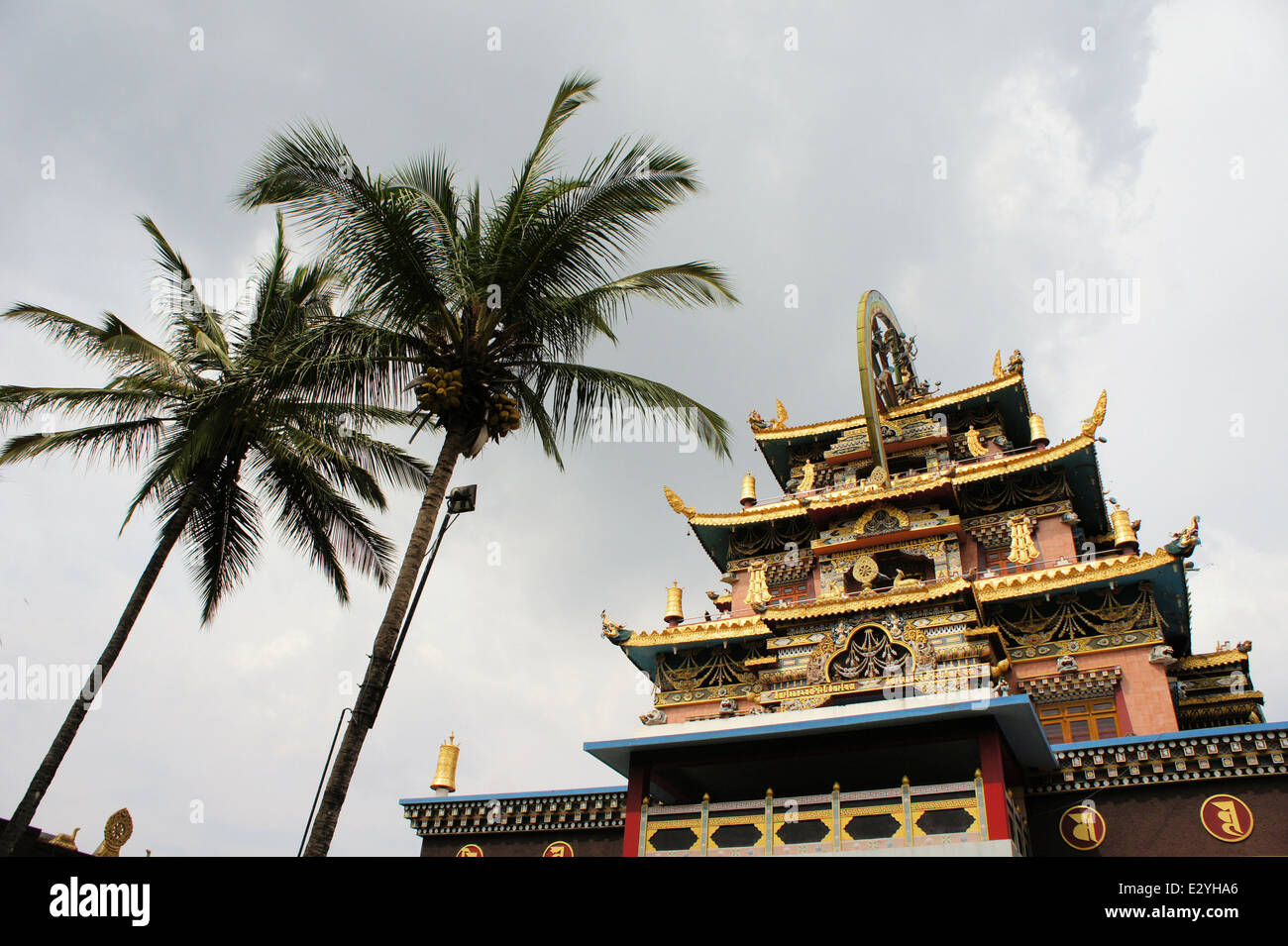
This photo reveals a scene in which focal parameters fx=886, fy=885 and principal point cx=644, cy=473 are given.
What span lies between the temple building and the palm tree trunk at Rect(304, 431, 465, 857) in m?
6.27

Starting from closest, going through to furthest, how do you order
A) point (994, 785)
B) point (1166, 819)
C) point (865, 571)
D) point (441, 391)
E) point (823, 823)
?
1. point (441, 391)
2. point (994, 785)
3. point (823, 823)
4. point (1166, 819)
5. point (865, 571)

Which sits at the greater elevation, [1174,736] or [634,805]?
[1174,736]

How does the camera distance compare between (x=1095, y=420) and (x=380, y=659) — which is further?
(x=1095, y=420)

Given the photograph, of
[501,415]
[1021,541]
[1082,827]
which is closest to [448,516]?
[501,415]

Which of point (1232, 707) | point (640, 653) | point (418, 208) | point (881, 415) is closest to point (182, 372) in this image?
point (418, 208)

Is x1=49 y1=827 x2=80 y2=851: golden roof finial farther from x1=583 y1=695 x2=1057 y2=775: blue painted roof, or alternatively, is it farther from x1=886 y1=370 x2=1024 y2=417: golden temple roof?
x1=886 y1=370 x2=1024 y2=417: golden temple roof

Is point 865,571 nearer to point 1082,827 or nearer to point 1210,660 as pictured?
point 1210,660

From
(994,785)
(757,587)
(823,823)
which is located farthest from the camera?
(757,587)

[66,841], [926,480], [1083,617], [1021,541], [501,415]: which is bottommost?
[66,841]

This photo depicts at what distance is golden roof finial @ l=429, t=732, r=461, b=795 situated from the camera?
21.2m

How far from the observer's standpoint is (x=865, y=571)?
2391cm

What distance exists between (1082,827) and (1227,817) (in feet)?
7.26

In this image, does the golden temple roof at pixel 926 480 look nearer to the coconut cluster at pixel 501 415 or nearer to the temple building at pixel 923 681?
the temple building at pixel 923 681
